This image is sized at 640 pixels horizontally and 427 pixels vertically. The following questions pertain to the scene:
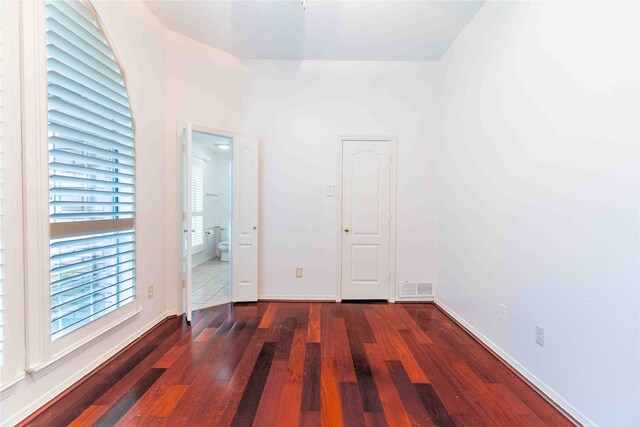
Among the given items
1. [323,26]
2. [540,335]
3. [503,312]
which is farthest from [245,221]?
[540,335]

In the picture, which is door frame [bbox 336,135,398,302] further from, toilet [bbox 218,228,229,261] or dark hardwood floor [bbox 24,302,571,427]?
toilet [bbox 218,228,229,261]

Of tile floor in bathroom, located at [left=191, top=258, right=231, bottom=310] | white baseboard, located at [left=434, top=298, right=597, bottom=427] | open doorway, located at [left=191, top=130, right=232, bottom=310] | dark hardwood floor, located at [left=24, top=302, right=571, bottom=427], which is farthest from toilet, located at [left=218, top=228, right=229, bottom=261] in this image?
white baseboard, located at [left=434, top=298, right=597, bottom=427]

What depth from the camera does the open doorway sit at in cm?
472

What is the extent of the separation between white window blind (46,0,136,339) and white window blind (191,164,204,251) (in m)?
2.73

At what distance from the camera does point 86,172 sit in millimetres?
1827

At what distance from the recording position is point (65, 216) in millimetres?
1674

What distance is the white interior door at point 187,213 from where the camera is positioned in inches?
104

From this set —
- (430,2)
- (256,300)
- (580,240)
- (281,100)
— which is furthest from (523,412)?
(281,100)

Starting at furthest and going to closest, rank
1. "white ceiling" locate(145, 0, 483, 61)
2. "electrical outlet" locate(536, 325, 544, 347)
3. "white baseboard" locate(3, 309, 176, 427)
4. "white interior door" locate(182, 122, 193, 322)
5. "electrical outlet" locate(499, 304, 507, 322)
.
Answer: "white interior door" locate(182, 122, 193, 322)
"white ceiling" locate(145, 0, 483, 61)
"electrical outlet" locate(499, 304, 507, 322)
"electrical outlet" locate(536, 325, 544, 347)
"white baseboard" locate(3, 309, 176, 427)

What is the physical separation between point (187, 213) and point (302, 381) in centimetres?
196

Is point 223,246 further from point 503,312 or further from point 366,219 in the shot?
point 503,312

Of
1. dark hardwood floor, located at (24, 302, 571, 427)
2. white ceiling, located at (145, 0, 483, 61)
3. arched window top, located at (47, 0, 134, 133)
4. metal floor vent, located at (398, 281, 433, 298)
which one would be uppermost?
white ceiling, located at (145, 0, 483, 61)

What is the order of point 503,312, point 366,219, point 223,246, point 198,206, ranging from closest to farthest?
point 503,312 < point 366,219 < point 198,206 < point 223,246

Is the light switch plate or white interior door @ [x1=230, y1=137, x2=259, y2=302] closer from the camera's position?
white interior door @ [x1=230, y1=137, x2=259, y2=302]
